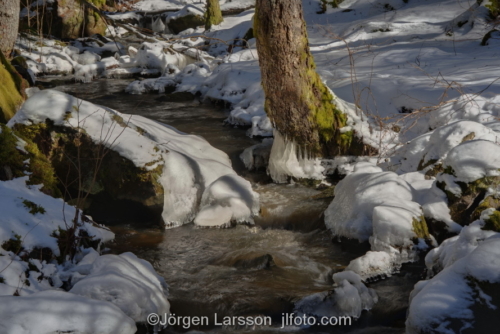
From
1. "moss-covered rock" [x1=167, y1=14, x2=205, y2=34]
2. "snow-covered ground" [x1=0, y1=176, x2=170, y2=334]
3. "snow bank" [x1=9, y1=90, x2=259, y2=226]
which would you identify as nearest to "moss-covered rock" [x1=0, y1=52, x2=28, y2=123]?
"snow bank" [x1=9, y1=90, x2=259, y2=226]

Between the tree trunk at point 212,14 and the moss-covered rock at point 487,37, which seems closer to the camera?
the moss-covered rock at point 487,37

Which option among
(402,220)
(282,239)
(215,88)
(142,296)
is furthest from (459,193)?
(215,88)

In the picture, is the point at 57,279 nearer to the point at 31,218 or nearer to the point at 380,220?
the point at 31,218

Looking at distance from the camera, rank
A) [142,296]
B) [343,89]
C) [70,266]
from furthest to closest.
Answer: [343,89] → [70,266] → [142,296]

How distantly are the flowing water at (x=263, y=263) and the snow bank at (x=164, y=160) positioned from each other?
10.3 inches

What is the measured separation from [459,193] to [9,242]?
4.38 metres

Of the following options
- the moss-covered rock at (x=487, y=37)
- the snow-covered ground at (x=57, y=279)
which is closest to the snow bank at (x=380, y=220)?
the snow-covered ground at (x=57, y=279)

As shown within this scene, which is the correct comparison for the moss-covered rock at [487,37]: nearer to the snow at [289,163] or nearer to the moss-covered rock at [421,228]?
the snow at [289,163]

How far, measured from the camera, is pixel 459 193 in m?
5.41

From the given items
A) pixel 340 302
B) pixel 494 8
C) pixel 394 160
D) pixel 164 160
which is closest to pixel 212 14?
pixel 494 8

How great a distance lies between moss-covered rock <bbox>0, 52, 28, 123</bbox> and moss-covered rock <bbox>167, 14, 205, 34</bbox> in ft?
50.5

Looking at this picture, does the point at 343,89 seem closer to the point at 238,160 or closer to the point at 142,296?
the point at 238,160

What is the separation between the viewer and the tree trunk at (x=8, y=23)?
870 cm

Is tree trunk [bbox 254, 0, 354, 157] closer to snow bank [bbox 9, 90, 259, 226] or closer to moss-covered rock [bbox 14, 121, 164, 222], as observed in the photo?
snow bank [bbox 9, 90, 259, 226]
